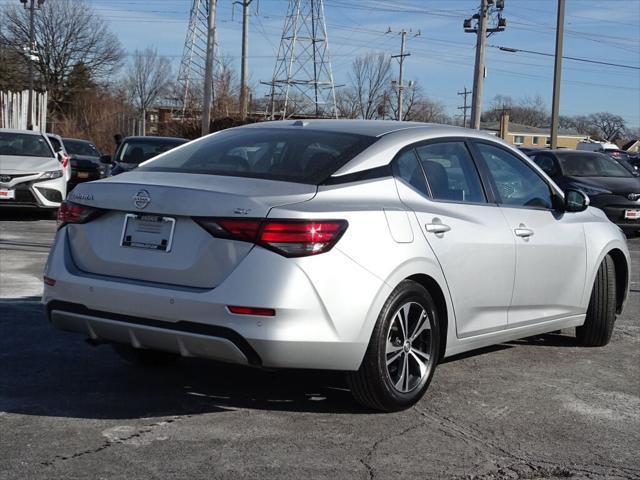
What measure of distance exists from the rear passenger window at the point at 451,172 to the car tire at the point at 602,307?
160 centimetres

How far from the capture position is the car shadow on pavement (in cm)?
479

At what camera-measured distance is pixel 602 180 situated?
655 inches

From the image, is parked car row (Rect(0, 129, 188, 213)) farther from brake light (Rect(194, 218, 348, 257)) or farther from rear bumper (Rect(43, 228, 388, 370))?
brake light (Rect(194, 218, 348, 257))

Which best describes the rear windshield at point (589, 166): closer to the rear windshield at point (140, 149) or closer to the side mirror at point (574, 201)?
the rear windshield at point (140, 149)

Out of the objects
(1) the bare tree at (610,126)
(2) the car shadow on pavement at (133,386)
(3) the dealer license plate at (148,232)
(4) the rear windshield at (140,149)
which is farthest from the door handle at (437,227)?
(1) the bare tree at (610,126)

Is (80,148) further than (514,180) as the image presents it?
Yes

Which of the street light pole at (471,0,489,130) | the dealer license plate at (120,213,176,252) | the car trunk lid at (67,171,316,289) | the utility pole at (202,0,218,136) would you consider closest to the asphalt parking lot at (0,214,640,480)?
the car trunk lid at (67,171,316,289)

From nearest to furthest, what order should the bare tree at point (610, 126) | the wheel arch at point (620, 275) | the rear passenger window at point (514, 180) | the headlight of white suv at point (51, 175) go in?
the rear passenger window at point (514, 180) → the wheel arch at point (620, 275) → the headlight of white suv at point (51, 175) → the bare tree at point (610, 126)

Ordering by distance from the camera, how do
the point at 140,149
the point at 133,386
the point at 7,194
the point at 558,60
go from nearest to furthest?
1. the point at 133,386
2. the point at 7,194
3. the point at 140,149
4. the point at 558,60

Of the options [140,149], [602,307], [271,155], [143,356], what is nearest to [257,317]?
[271,155]

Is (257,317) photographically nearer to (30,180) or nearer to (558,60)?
(30,180)

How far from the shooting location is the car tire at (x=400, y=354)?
4570 mm

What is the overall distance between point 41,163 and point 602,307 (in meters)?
11.4

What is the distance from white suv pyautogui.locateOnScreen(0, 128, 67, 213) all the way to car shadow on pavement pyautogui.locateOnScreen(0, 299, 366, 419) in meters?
9.40
